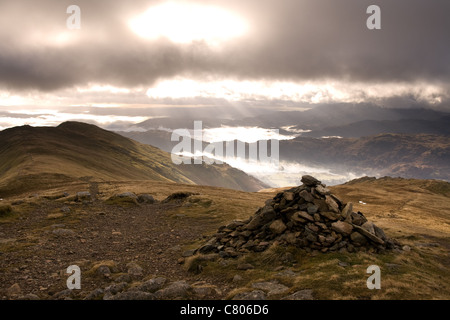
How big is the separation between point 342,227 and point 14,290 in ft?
85.0

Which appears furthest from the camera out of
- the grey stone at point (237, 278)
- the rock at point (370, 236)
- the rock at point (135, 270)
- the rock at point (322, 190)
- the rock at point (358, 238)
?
the rock at point (322, 190)

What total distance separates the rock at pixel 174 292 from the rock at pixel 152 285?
1.11 meters

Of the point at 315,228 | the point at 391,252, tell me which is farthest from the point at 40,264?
the point at 391,252

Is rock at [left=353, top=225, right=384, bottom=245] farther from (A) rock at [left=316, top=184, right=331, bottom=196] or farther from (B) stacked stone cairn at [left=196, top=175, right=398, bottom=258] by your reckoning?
(A) rock at [left=316, top=184, right=331, bottom=196]

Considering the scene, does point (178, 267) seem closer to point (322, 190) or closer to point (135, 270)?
point (135, 270)

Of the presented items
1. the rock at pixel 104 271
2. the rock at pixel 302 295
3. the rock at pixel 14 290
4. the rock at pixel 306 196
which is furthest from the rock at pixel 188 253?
the rock at pixel 14 290

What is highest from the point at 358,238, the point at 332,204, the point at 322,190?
the point at 322,190

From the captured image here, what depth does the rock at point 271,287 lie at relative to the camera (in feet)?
57.8

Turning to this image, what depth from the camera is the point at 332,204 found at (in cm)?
2698

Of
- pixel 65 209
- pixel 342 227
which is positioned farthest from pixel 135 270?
pixel 65 209

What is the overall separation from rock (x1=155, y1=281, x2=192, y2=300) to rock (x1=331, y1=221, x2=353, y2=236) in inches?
549

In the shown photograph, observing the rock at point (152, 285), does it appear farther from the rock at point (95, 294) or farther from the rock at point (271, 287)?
the rock at point (271, 287)

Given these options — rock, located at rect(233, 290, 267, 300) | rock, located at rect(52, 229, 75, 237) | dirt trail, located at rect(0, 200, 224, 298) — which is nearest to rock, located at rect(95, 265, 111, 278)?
dirt trail, located at rect(0, 200, 224, 298)
